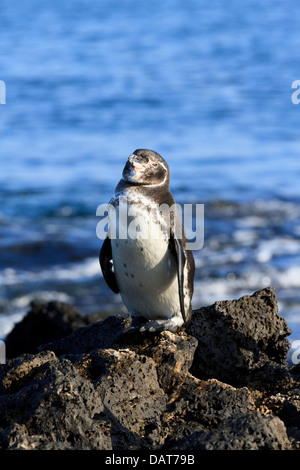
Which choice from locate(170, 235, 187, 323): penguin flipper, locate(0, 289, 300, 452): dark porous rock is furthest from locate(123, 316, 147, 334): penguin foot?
locate(170, 235, 187, 323): penguin flipper

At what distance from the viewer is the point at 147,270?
6.42m

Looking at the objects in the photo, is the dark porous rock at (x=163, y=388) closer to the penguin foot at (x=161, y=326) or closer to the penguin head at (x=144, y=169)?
the penguin foot at (x=161, y=326)

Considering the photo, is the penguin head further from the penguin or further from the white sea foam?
the white sea foam

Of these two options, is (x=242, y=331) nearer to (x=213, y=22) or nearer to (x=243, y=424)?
(x=243, y=424)

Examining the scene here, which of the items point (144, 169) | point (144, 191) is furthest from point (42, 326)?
point (144, 169)

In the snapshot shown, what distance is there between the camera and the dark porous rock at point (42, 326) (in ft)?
29.7

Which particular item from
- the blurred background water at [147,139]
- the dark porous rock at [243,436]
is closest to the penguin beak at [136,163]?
the dark porous rock at [243,436]

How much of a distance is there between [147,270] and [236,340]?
0.95m

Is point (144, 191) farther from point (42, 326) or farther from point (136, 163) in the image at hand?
point (42, 326)

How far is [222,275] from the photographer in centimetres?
1374

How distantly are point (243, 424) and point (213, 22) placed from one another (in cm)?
5104

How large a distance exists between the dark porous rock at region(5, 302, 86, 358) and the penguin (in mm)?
2481

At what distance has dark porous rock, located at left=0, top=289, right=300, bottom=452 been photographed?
413 centimetres

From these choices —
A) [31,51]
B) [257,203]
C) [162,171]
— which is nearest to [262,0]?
[31,51]
